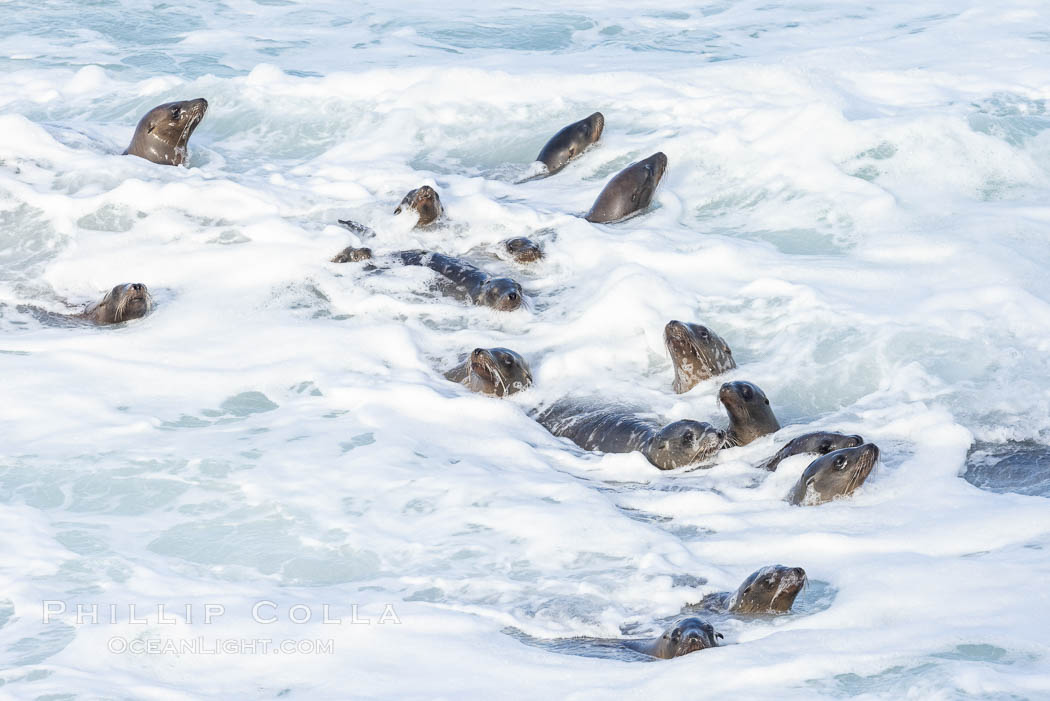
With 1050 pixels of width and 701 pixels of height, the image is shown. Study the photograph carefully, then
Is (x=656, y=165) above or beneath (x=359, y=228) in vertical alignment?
above

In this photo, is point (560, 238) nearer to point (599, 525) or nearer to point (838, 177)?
point (838, 177)

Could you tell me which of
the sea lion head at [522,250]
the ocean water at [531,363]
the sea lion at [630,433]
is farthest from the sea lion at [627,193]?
the sea lion at [630,433]

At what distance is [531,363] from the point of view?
8688mm

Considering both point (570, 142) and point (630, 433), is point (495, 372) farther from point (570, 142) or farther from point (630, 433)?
point (570, 142)

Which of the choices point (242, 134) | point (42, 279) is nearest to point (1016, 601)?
point (42, 279)

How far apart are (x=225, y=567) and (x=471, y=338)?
346cm

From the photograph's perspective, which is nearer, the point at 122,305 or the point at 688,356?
the point at 688,356

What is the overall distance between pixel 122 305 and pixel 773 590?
17.7ft

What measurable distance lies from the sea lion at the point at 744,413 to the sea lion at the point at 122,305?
416cm

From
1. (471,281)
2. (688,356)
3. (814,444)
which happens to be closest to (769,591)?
(814,444)

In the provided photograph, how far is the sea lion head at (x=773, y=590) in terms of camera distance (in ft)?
17.8

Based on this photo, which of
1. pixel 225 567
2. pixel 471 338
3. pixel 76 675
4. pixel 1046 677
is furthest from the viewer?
pixel 471 338

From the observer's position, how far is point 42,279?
31.8 ft

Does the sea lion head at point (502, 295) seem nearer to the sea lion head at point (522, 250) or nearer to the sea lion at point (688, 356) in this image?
the sea lion head at point (522, 250)
